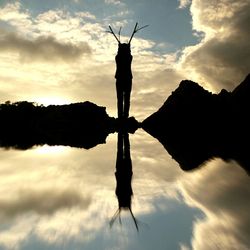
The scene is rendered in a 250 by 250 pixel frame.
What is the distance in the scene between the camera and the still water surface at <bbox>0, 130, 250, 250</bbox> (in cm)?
236

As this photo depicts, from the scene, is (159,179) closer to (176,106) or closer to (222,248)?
(222,248)

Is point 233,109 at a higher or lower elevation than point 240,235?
higher

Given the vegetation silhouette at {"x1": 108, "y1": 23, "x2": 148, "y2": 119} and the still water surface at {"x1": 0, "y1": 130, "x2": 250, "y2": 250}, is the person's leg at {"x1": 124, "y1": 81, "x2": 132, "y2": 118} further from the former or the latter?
the still water surface at {"x1": 0, "y1": 130, "x2": 250, "y2": 250}

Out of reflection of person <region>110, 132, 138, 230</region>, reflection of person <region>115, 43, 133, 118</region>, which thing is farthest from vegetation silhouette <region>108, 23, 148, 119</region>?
reflection of person <region>110, 132, 138, 230</region>

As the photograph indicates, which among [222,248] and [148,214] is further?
[148,214]

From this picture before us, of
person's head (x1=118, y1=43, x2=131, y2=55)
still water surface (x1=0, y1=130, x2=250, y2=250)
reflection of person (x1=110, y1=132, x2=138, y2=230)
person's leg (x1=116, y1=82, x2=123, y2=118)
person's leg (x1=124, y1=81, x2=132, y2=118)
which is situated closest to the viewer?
still water surface (x1=0, y1=130, x2=250, y2=250)

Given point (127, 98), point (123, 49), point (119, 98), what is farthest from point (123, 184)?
point (123, 49)

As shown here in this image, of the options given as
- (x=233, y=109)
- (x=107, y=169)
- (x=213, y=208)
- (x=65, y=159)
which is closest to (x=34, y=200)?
(x=213, y=208)

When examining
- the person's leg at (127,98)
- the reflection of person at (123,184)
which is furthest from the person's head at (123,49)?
the reflection of person at (123,184)

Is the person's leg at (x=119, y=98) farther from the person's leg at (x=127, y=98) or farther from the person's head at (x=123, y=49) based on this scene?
the person's head at (x=123, y=49)

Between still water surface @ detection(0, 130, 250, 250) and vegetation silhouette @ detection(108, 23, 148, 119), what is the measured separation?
47.8 ft

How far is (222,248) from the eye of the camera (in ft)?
7.21

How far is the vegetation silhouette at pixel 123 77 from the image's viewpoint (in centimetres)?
2023

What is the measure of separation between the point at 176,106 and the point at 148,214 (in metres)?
19.8
